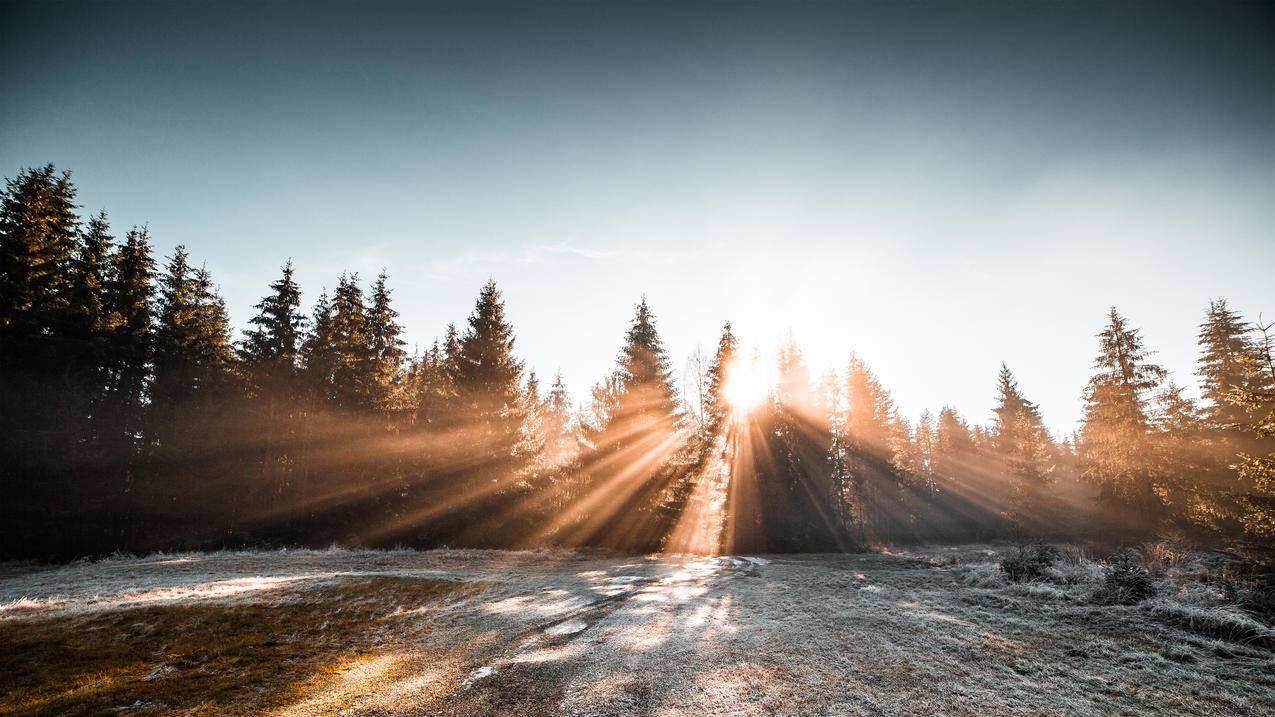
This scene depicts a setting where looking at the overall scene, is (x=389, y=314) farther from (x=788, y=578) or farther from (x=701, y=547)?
(x=788, y=578)

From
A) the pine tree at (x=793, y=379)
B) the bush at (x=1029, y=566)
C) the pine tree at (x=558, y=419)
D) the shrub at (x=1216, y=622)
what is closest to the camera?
the shrub at (x=1216, y=622)

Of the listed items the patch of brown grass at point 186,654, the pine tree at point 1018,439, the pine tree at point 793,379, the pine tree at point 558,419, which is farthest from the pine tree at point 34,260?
the pine tree at point 1018,439

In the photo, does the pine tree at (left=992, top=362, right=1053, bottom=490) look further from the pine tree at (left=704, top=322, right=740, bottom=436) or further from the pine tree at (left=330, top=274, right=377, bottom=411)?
the pine tree at (left=330, top=274, right=377, bottom=411)

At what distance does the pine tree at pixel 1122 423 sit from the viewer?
2475 centimetres

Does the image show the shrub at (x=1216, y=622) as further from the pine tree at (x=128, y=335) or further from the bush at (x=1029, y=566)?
the pine tree at (x=128, y=335)

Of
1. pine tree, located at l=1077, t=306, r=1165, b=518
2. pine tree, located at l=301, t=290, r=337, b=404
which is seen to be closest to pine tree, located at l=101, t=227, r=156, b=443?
pine tree, located at l=301, t=290, r=337, b=404

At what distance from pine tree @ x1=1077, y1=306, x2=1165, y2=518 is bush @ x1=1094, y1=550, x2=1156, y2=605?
2290 cm

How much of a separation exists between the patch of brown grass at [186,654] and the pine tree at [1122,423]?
3676cm

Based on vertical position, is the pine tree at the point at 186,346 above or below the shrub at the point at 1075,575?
above

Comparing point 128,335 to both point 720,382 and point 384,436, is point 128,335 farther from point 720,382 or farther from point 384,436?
point 720,382

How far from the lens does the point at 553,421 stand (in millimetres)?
48344

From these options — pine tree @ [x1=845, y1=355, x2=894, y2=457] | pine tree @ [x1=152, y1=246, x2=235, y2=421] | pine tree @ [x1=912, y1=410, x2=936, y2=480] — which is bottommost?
pine tree @ [x1=912, y1=410, x2=936, y2=480]

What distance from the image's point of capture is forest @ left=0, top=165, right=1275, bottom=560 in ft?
59.0

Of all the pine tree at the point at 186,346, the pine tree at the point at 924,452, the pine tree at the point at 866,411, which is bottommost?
the pine tree at the point at 924,452
